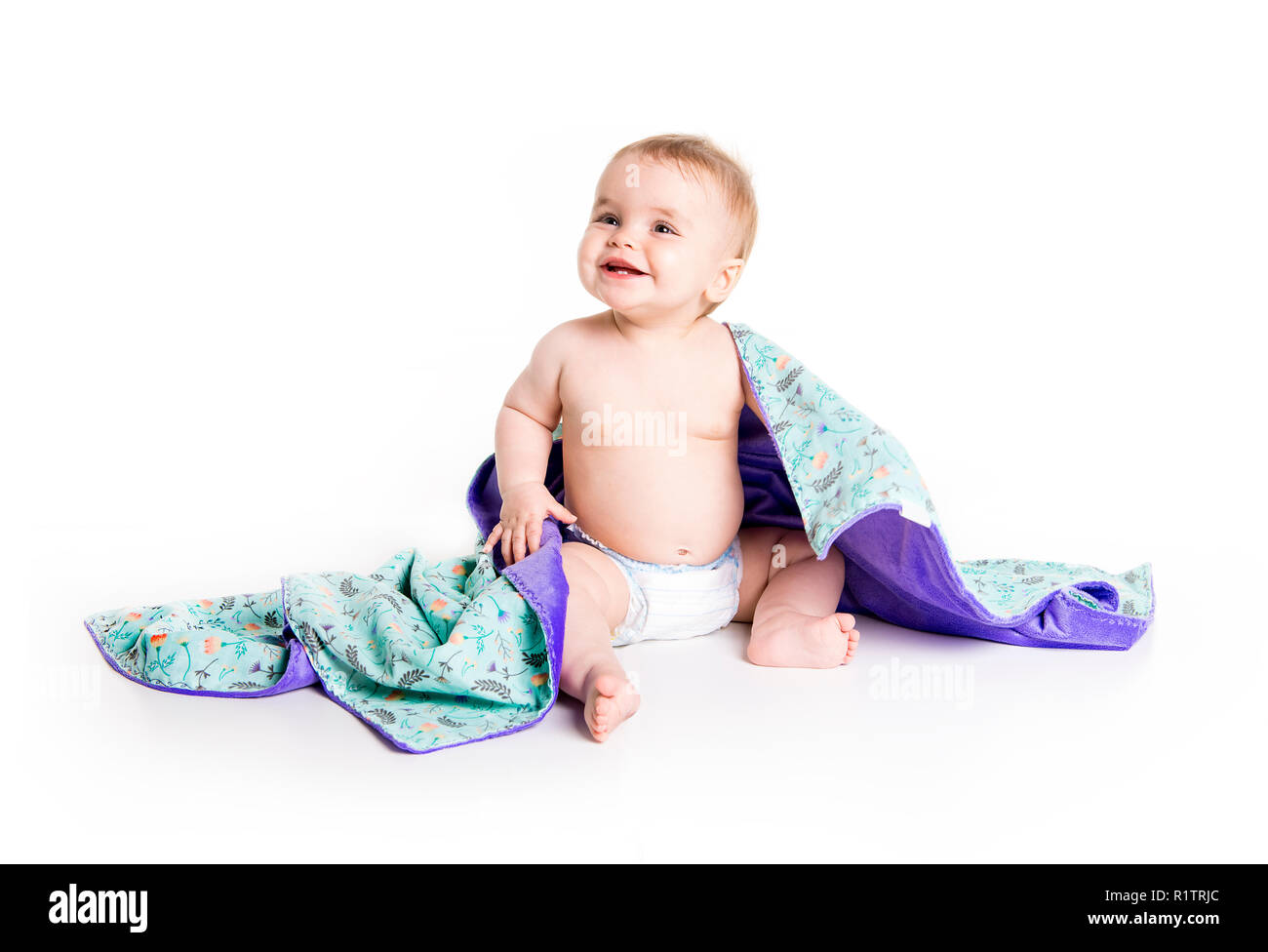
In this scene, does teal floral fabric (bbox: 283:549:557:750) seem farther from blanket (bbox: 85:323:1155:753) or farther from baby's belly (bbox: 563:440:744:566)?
baby's belly (bbox: 563:440:744:566)

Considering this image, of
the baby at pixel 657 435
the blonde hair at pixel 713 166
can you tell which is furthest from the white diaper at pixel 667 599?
the blonde hair at pixel 713 166

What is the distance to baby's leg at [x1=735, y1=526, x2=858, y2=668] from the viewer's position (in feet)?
8.36

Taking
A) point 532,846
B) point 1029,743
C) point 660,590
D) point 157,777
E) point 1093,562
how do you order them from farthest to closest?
1. point 1093,562
2. point 660,590
3. point 1029,743
4. point 157,777
5. point 532,846

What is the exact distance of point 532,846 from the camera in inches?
74.6

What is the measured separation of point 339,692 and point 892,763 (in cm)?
97

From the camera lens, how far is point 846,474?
101 inches

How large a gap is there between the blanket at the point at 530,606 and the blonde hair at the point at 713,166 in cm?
24

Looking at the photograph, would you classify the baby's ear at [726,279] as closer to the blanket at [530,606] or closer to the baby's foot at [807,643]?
the blanket at [530,606]

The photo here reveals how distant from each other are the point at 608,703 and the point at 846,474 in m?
0.70

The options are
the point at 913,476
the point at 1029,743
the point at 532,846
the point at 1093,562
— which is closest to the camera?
the point at 532,846

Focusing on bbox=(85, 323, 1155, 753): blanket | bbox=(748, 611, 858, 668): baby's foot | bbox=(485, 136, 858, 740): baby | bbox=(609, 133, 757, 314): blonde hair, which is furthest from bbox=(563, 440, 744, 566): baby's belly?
bbox=(609, 133, 757, 314): blonde hair

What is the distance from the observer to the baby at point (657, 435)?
2576mm

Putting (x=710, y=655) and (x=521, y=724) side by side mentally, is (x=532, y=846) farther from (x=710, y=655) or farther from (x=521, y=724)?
(x=710, y=655)
